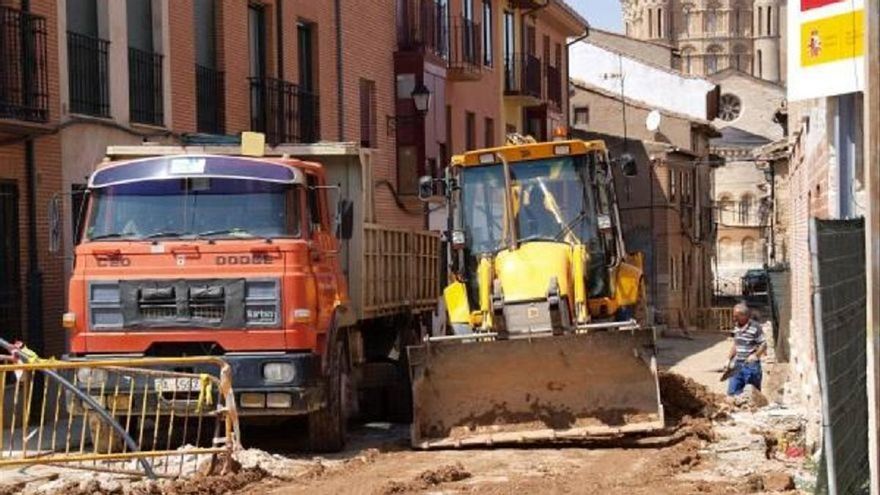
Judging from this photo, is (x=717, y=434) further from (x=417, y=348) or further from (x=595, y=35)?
(x=595, y=35)


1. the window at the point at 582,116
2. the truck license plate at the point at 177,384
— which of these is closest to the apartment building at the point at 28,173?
the truck license plate at the point at 177,384

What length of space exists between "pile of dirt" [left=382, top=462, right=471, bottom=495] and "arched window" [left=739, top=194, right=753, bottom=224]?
81.9 metres

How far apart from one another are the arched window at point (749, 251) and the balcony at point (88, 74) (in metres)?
66.1

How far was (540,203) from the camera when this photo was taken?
1650 centimetres

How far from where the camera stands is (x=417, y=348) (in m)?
15.1

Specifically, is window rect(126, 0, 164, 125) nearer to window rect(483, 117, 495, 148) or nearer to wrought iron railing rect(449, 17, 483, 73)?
wrought iron railing rect(449, 17, 483, 73)

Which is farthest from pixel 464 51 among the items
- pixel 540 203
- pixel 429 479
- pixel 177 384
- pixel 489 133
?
pixel 429 479

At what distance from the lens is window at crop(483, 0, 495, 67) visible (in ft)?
129

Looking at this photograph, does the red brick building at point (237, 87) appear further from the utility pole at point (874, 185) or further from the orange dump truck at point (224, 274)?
the utility pole at point (874, 185)

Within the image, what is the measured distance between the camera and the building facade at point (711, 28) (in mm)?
156375

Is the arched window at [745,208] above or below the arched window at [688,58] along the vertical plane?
below

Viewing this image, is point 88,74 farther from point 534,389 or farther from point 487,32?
point 487,32

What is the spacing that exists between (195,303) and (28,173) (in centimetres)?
465

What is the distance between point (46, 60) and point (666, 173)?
116 feet
